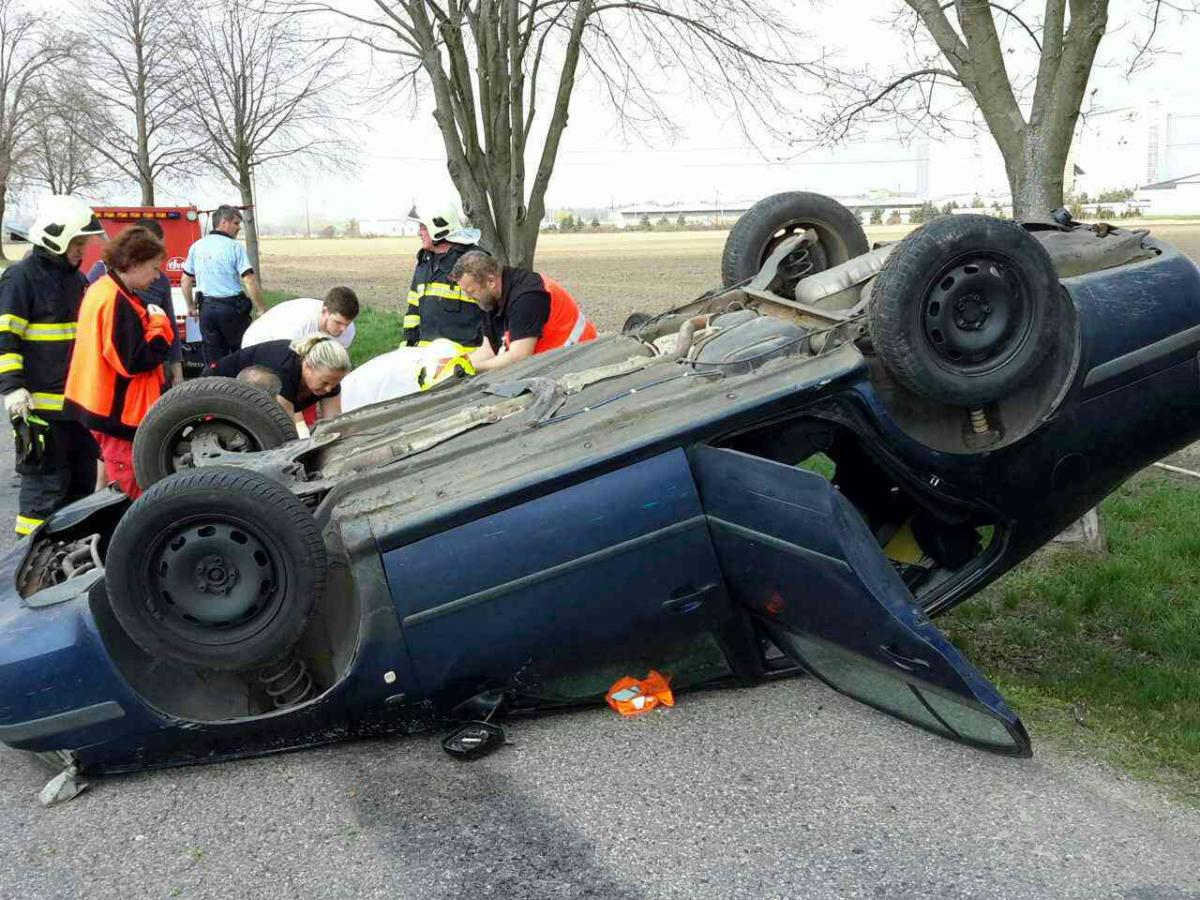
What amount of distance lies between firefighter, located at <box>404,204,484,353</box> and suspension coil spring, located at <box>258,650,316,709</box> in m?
3.35

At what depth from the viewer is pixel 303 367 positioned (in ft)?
18.3

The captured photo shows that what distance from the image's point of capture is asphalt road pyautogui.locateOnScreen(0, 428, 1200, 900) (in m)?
2.95

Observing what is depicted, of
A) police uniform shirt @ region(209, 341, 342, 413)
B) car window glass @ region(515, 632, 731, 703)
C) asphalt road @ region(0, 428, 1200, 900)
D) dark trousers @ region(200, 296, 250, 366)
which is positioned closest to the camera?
asphalt road @ region(0, 428, 1200, 900)

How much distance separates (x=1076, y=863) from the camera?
2.96 m

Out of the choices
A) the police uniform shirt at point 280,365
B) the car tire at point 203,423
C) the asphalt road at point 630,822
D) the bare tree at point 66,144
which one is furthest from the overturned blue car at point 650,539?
the bare tree at point 66,144

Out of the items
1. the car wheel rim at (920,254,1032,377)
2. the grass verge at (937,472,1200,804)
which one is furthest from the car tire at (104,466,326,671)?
the grass verge at (937,472,1200,804)

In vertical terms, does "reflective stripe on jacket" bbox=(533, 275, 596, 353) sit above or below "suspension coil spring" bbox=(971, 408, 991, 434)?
above

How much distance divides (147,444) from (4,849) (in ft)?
5.90

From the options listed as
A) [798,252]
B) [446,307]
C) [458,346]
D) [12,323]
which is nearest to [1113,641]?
[798,252]

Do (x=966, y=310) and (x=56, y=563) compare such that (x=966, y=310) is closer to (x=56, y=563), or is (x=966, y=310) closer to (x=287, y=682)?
(x=287, y=682)

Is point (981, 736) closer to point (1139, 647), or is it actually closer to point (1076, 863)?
point (1076, 863)

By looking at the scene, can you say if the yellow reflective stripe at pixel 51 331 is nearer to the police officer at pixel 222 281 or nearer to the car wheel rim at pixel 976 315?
the police officer at pixel 222 281

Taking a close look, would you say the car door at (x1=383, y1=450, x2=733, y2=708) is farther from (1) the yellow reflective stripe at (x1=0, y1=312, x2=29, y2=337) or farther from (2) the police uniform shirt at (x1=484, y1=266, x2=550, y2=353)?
(1) the yellow reflective stripe at (x1=0, y1=312, x2=29, y2=337)

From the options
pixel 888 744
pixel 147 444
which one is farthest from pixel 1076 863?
pixel 147 444
